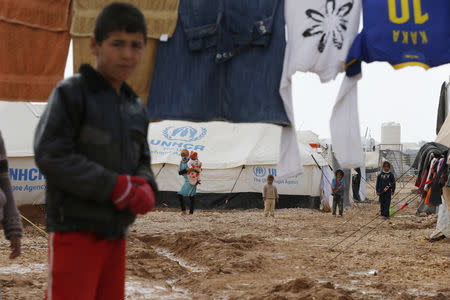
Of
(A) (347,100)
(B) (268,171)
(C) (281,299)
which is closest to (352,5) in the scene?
(A) (347,100)

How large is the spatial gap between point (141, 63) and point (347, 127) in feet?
5.79

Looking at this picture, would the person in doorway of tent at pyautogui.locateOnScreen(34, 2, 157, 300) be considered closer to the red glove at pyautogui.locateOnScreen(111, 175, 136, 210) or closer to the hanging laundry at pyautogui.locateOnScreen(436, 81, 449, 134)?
the red glove at pyautogui.locateOnScreen(111, 175, 136, 210)

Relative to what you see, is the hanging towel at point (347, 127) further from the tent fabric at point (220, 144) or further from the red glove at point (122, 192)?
the tent fabric at point (220, 144)

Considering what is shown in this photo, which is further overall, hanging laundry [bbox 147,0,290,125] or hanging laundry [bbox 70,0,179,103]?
hanging laundry [bbox 70,0,179,103]

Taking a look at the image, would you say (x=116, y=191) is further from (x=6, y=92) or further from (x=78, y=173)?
(x=6, y=92)

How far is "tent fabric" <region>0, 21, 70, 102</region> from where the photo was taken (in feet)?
14.1

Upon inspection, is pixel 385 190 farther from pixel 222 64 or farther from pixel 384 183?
pixel 222 64

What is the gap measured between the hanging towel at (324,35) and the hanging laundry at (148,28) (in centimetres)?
105

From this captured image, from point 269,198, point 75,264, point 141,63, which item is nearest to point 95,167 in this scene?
point 75,264

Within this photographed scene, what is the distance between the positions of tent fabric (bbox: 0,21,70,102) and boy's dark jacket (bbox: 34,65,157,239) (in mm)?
2872

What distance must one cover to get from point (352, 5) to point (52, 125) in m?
2.79

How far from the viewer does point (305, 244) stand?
7395 mm

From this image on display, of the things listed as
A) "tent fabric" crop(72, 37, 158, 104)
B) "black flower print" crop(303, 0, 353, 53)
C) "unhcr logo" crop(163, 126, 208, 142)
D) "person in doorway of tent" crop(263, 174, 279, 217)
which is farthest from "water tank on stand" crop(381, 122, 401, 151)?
"tent fabric" crop(72, 37, 158, 104)

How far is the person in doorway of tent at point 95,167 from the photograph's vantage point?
1606mm
